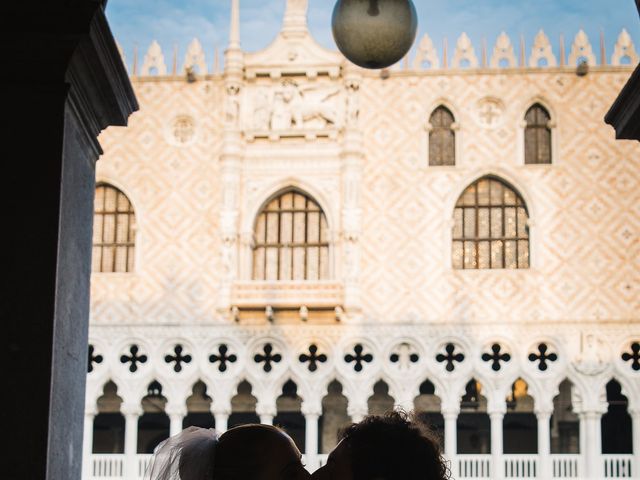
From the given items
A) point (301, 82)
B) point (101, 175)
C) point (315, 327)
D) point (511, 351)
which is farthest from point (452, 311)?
point (101, 175)

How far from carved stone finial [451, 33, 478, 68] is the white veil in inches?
633

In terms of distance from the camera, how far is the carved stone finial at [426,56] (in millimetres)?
17406

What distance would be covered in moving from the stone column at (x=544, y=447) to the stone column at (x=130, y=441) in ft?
19.8

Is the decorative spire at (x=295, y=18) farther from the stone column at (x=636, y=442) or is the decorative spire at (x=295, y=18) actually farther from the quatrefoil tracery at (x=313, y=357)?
the stone column at (x=636, y=442)

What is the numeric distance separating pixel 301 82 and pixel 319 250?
2.72 m

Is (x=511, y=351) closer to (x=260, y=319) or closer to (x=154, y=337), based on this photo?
(x=260, y=319)

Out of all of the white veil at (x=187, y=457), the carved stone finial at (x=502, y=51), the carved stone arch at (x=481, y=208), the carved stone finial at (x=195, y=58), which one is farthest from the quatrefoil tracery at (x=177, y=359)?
the white veil at (x=187, y=457)

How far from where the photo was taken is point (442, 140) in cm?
1728

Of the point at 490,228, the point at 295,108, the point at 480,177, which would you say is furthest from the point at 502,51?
the point at 295,108

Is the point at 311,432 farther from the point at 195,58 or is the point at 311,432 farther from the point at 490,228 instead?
the point at 195,58

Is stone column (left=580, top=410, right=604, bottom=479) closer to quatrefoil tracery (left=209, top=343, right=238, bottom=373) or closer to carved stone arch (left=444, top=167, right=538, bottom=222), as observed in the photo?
carved stone arch (left=444, top=167, right=538, bottom=222)

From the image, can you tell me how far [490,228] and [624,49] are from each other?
11.6 feet

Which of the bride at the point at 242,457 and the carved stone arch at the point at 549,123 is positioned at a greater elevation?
the carved stone arch at the point at 549,123

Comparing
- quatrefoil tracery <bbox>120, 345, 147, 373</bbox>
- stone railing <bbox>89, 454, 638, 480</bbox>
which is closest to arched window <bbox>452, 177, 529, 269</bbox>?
stone railing <bbox>89, 454, 638, 480</bbox>
